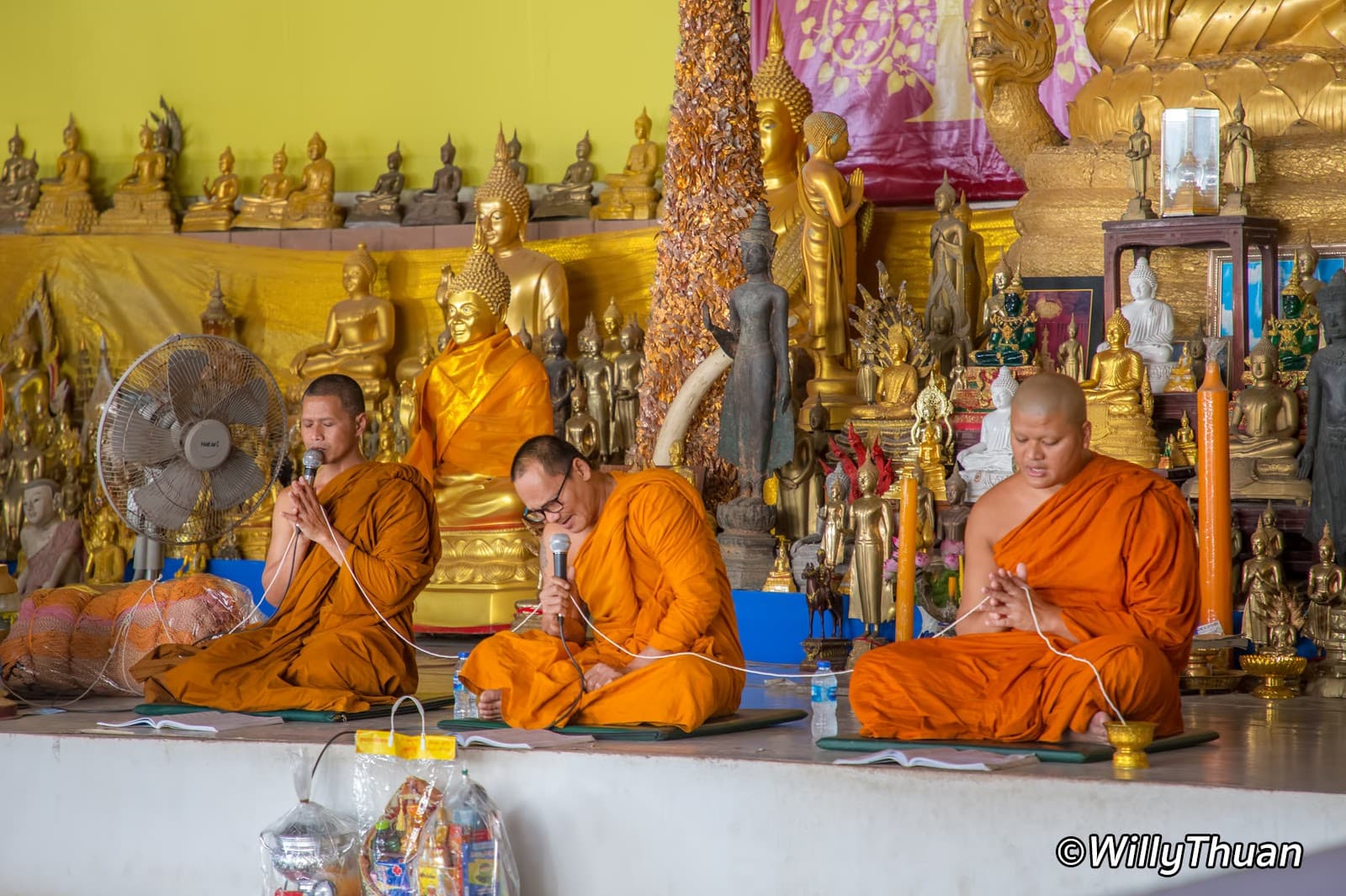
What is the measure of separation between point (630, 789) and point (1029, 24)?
547 centimetres

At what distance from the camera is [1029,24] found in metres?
8.14

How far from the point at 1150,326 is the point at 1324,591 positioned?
202 cm

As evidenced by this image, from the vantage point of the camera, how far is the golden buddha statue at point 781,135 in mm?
8836

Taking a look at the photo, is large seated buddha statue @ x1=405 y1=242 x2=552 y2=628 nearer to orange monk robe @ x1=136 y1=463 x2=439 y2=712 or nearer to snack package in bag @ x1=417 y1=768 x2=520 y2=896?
orange monk robe @ x1=136 y1=463 x2=439 y2=712

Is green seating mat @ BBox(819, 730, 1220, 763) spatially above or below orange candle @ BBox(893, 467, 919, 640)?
below

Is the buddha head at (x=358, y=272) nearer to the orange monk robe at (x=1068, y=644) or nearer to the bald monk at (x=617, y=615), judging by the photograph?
the bald monk at (x=617, y=615)

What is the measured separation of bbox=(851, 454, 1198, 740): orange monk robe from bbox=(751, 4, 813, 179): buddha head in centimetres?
539

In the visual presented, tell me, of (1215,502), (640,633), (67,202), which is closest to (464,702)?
(640,633)

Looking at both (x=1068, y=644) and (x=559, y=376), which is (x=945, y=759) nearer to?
(x=1068, y=644)

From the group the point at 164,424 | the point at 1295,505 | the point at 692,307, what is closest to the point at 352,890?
the point at 164,424

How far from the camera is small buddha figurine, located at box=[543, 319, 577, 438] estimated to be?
8.94 m

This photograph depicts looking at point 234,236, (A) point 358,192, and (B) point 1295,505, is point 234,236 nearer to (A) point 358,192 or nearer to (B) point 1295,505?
(A) point 358,192

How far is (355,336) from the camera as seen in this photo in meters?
10.0

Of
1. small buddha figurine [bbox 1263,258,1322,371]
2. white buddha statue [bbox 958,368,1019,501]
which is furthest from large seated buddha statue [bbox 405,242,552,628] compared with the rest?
small buddha figurine [bbox 1263,258,1322,371]
